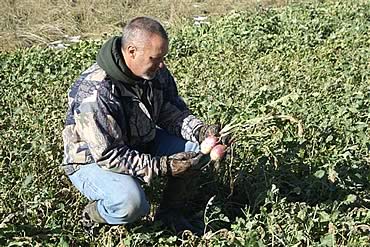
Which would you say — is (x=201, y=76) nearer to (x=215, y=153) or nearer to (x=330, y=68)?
(x=330, y=68)

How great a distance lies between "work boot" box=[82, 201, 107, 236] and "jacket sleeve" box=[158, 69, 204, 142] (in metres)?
0.71

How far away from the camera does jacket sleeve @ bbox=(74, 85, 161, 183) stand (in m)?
3.53

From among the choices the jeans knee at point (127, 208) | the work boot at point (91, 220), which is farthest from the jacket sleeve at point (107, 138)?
the work boot at point (91, 220)

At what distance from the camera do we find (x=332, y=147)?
4590 millimetres

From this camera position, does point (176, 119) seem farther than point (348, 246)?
Yes

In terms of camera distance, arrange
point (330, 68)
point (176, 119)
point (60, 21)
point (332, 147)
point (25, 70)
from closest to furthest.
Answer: point (176, 119) → point (332, 147) → point (330, 68) → point (25, 70) → point (60, 21)

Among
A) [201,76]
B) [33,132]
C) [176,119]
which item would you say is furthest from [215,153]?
[201,76]

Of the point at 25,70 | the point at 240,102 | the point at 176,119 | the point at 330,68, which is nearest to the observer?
the point at 176,119

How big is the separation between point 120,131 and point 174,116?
62 centimetres

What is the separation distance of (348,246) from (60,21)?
10579 mm

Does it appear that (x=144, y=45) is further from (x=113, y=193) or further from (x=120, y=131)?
(x=113, y=193)

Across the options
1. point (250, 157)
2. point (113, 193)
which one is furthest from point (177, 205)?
point (250, 157)

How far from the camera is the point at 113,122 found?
11.7 feet

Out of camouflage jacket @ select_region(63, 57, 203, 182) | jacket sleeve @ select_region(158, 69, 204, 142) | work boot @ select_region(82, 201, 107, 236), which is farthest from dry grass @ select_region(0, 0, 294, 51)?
work boot @ select_region(82, 201, 107, 236)
